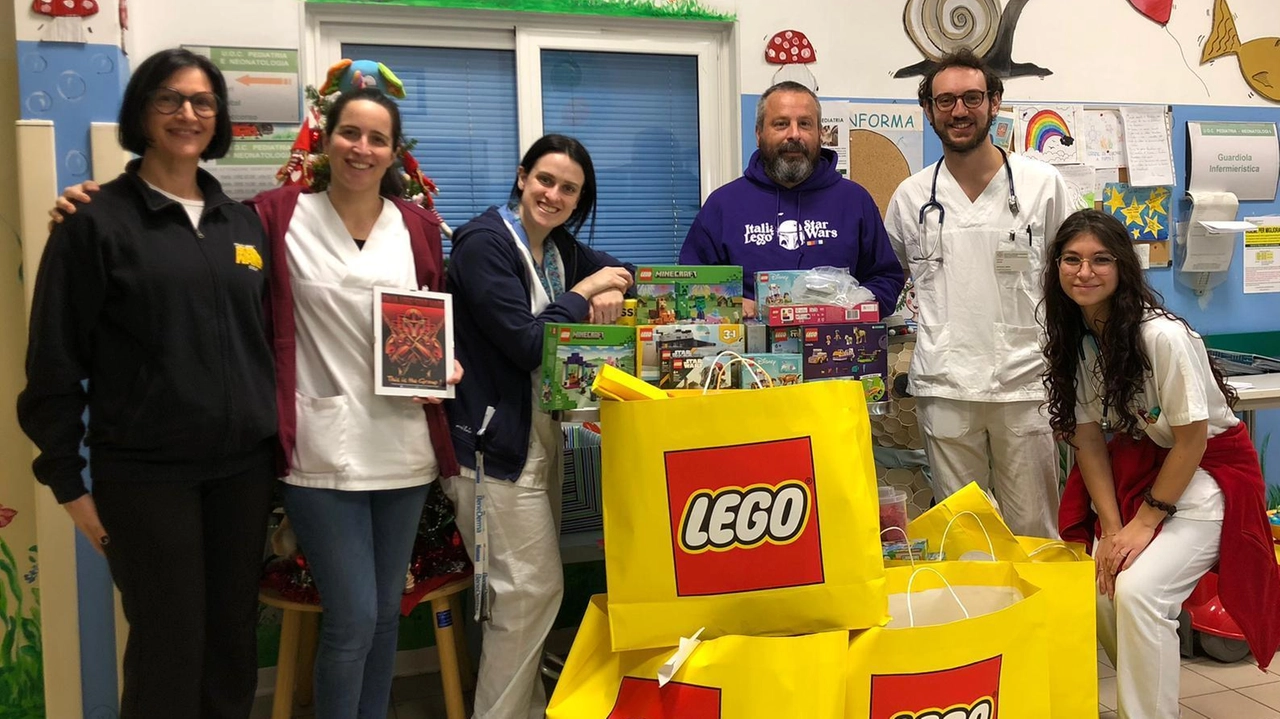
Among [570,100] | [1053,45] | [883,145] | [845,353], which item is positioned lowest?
[845,353]

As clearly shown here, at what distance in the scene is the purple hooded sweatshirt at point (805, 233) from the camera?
Result: 2.38 meters

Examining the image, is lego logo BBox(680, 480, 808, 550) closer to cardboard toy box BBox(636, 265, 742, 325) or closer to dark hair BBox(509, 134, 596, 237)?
cardboard toy box BBox(636, 265, 742, 325)

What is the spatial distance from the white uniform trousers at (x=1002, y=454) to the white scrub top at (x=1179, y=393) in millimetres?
276

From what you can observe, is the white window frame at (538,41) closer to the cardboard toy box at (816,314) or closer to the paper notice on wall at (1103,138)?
the cardboard toy box at (816,314)

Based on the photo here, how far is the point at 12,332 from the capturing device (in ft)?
7.46

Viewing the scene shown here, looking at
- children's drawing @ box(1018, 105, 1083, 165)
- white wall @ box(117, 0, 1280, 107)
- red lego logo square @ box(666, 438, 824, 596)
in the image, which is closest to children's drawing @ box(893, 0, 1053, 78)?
white wall @ box(117, 0, 1280, 107)

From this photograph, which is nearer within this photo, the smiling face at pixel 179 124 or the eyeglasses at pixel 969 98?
the smiling face at pixel 179 124

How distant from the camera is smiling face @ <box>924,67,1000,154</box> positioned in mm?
2371

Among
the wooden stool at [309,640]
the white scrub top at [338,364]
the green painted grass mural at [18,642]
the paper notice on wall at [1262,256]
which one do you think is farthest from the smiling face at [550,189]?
the paper notice on wall at [1262,256]

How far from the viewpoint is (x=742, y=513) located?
1.67 m

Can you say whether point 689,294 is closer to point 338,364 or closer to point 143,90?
point 338,364

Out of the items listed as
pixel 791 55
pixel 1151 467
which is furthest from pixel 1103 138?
pixel 1151 467

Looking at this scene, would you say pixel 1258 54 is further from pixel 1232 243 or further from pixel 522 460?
pixel 522 460

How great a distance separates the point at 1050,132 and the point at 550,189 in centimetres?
224
